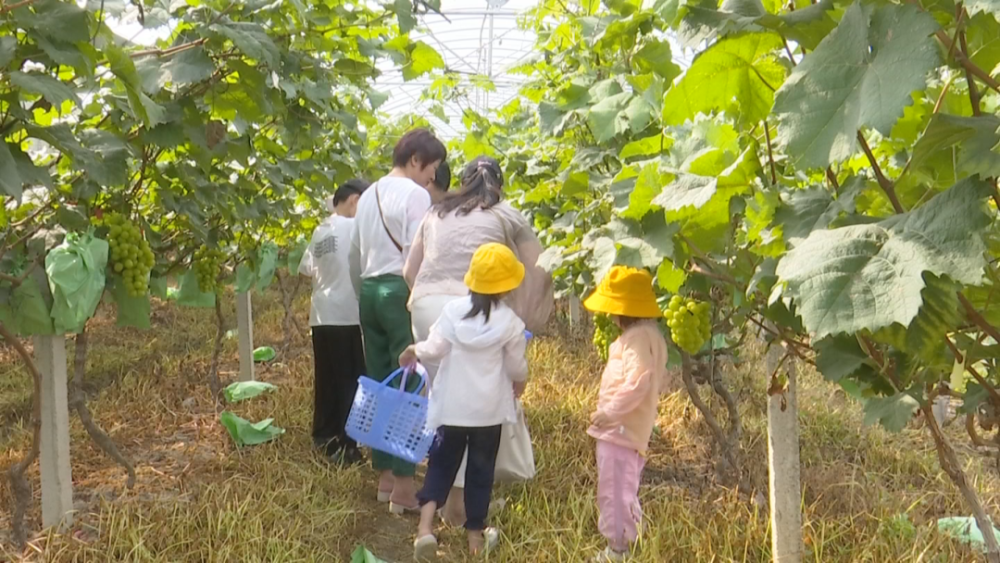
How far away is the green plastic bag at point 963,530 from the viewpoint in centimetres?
278

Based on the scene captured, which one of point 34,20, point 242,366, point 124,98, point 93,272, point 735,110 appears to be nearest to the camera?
point 735,110

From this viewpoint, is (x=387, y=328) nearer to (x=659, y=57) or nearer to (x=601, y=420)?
(x=601, y=420)

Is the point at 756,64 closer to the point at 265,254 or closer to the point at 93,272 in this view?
the point at 93,272

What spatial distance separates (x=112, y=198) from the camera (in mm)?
2842

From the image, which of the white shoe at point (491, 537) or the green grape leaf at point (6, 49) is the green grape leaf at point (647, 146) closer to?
the green grape leaf at point (6, 49)

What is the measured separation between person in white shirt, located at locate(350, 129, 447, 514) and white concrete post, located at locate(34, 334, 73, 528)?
1181 mm

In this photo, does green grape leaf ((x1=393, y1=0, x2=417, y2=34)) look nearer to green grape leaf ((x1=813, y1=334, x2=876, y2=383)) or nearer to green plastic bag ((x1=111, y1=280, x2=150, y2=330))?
green plastic bag ((x1=111, y1=280, x2=150, y2=330))

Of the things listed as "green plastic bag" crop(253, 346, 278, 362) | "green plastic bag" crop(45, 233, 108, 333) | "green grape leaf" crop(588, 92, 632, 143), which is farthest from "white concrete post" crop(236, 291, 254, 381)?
"green grape leaf" crop(588, 92, 632, 143)

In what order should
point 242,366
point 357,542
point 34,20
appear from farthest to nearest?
point 242,366
point 357,542
point 34,20

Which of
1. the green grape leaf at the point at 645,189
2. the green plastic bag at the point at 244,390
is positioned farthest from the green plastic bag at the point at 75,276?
the green plastic bag at the point at 244,390

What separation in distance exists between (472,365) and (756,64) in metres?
1.83

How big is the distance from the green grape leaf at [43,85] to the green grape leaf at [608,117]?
122cm

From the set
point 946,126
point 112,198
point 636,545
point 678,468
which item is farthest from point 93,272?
point 678,468

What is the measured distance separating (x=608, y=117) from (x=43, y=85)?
1.30 metres
